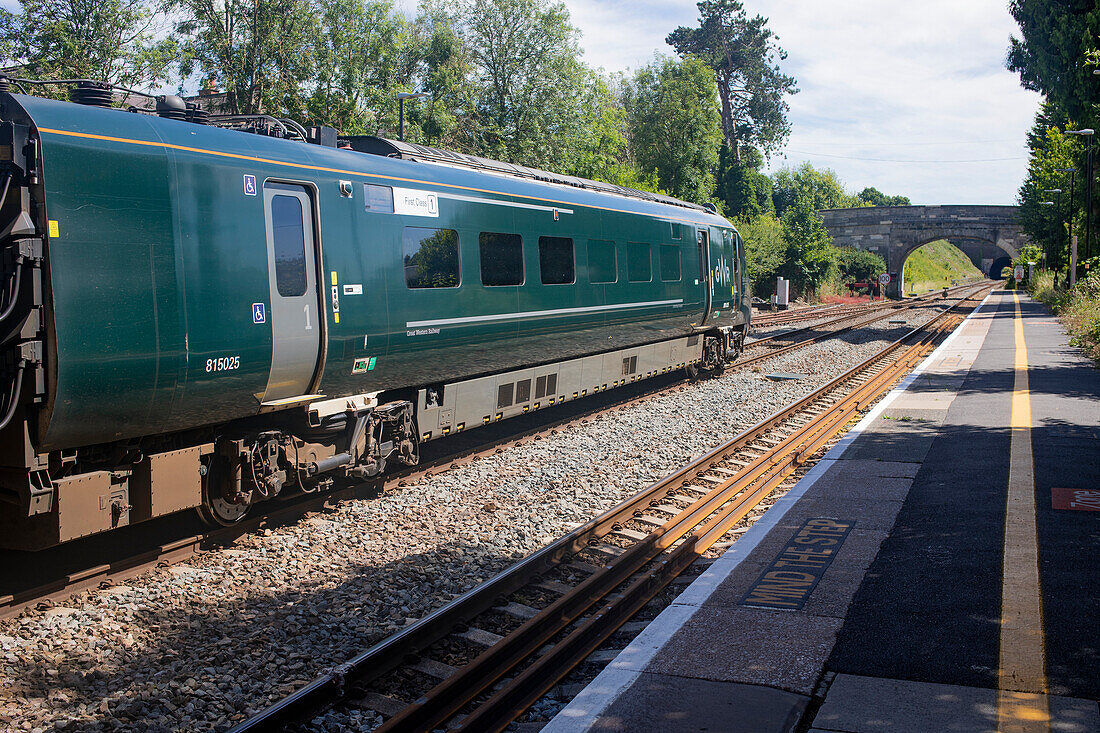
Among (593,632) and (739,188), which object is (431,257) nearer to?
(593,632)

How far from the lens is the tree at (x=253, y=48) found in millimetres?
30766

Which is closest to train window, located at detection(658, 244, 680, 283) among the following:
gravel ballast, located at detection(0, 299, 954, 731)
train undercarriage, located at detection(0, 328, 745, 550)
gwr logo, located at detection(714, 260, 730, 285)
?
gwr logo, located at detection(714, 260, 730, 285)

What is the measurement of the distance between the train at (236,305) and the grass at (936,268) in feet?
282

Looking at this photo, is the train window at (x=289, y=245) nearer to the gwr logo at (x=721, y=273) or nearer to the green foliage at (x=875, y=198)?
the gwr logo at (x=721, y=273)

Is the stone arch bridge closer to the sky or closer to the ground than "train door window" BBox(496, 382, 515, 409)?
closer to the sky

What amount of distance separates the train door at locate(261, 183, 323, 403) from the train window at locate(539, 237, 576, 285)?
171 inches

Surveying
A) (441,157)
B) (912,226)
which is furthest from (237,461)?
(912,226)

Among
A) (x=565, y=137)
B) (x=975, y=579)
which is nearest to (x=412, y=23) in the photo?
(x=565, y=137)

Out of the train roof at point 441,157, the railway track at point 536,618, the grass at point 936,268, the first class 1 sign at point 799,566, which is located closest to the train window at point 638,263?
the train roof at point 441,157

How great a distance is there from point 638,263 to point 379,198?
668 cm

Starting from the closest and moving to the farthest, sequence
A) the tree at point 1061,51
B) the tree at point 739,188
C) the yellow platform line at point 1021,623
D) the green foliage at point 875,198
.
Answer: the yellow platform line at point 1021,623 → the tree at point 1061,51 → the tree at point 739,188 → the green foliage at point 875,198

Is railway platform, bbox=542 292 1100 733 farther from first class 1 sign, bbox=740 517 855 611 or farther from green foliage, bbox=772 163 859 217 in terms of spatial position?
green foliage, bbox=772 163 859 217

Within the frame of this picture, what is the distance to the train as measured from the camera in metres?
5.99

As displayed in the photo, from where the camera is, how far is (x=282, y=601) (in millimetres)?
6438
